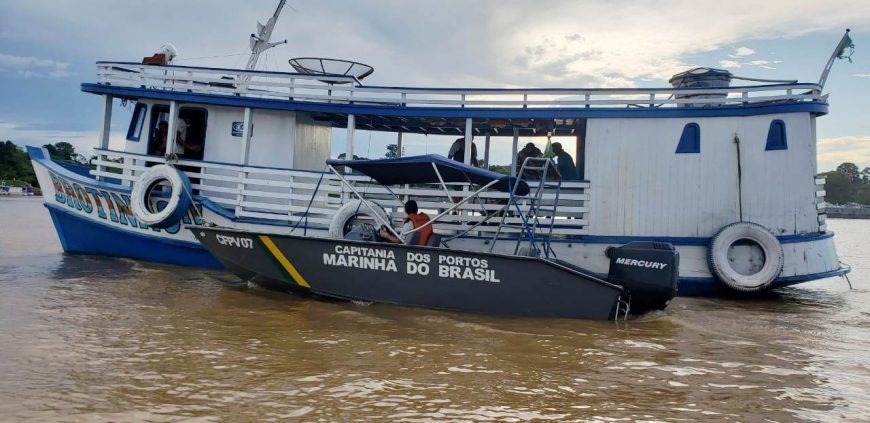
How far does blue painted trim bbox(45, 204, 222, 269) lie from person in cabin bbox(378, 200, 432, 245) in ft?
12.1

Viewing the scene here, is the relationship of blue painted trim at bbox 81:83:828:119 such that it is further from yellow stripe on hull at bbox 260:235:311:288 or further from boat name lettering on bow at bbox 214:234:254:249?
yellow stripe on hull at bbox 260:235:311:288

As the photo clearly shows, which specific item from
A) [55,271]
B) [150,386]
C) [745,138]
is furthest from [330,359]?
[745,138]

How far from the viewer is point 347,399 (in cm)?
431

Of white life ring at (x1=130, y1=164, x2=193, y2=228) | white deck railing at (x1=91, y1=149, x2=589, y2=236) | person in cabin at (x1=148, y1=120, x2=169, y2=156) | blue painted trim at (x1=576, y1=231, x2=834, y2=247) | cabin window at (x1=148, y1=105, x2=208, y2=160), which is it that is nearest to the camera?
blue painted trim at (x1=576, y1=231, x2=834, y2=247)

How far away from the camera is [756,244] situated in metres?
9.36

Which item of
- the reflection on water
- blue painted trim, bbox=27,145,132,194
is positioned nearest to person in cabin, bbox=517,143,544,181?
the reflection on water

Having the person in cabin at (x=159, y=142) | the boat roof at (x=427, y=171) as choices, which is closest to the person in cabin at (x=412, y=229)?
the boat roof at (x=427, y=171)

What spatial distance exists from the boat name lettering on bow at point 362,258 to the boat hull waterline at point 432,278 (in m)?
0.01

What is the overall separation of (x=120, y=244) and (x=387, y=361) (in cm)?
755

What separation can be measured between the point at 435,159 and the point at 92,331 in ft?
13.8

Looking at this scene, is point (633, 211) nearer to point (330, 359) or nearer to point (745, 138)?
point (745, 138)

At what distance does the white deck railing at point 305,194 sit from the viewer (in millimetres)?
9906

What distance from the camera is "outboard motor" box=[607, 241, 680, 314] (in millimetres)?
7617

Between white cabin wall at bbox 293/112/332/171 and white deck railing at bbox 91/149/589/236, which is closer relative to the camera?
white deck railing at bbox 91/149/589/236
